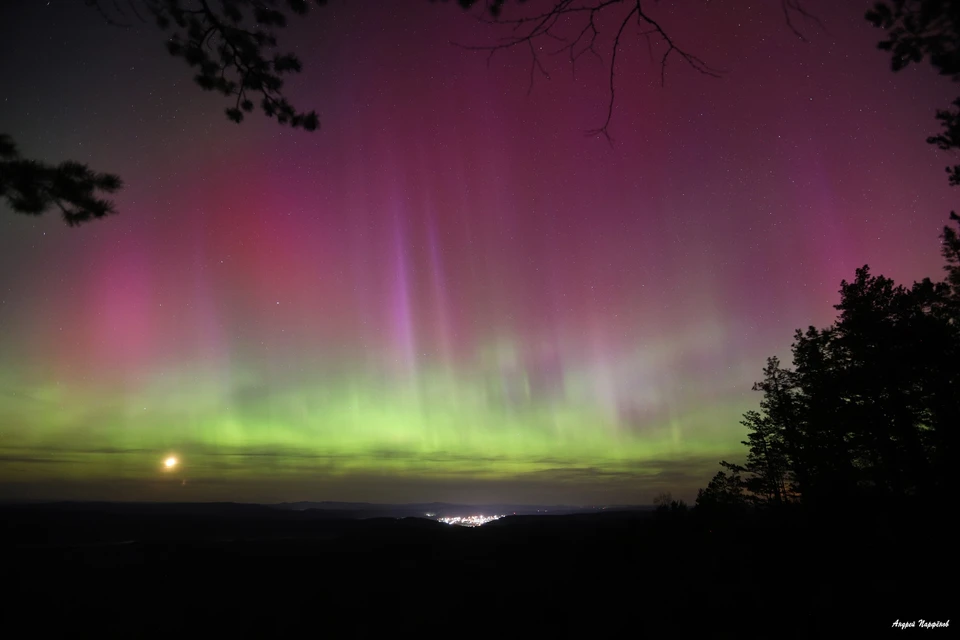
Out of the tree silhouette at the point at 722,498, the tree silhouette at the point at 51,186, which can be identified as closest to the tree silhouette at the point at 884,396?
the tree silhouette at the point at 722,498

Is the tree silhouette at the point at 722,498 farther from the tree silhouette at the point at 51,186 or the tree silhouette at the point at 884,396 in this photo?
the tree silhouette at the point at 51,186

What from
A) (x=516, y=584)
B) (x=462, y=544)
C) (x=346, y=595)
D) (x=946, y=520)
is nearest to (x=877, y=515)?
(x=946, y=520)

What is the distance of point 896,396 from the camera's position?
18.8 meters

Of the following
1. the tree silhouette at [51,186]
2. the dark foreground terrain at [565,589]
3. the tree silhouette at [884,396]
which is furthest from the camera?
the tree silhouette at [884,396]

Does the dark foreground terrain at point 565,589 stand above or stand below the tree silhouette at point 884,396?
below

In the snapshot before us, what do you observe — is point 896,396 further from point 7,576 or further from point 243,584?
point 7,576

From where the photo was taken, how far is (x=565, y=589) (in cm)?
1545

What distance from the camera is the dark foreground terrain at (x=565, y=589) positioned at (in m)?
9.41

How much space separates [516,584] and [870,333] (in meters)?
22.2

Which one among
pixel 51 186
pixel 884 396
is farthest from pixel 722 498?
pixel 51 186

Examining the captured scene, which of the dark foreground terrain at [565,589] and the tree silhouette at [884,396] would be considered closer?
the dark foreground terrain at [565,589]

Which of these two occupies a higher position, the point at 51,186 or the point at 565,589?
the point at 51,186

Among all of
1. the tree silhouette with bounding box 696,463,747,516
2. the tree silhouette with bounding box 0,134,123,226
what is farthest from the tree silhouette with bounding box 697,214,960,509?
the tree silhouette with bounding box 0,134,123,226

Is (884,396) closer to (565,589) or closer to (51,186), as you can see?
(565,589)
